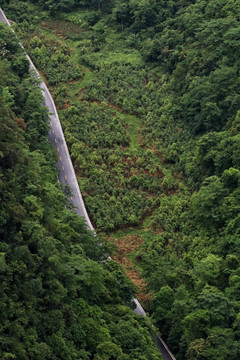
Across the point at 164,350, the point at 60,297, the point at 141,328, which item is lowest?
the point at 164,350

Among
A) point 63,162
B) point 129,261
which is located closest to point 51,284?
point 129,261

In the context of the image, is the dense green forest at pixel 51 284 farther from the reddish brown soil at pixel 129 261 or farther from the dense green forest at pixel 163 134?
the dense green forest at pixel 163 134

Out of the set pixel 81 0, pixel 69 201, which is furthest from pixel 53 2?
pixel 69 201

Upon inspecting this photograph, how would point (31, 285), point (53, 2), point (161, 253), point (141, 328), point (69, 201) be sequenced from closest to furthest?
point (31, 285) → point (141, 328) → point (161, 253) → point (69, 201) → point (53, 2)

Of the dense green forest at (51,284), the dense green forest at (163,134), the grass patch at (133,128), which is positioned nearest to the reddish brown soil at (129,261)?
the dense green forest at (163,134)

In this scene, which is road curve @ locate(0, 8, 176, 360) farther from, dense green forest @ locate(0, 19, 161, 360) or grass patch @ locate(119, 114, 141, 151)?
grass patch @ locate(119, 114, 141, 151)

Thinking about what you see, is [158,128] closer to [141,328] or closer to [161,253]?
[161,253]
